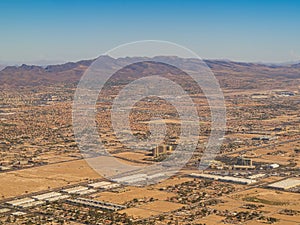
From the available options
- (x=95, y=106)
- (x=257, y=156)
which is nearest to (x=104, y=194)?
(x=257, y=156)

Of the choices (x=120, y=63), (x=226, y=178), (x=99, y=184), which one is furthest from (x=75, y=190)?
(x=120, y=63)

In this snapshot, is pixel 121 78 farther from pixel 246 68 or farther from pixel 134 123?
pixel 134 123

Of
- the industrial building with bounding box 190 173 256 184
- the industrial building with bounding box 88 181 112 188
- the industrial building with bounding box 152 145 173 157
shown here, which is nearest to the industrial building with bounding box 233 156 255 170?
the industrial building with bounding box 190 173 256 184

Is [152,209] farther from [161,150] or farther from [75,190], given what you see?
[161,150]

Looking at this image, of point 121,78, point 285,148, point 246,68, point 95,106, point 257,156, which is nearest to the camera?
point 257,156

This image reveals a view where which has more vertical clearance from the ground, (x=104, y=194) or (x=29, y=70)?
(x=29, y=70)

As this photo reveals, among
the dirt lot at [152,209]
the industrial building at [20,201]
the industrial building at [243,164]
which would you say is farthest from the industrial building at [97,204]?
the industrial building at [243,164]

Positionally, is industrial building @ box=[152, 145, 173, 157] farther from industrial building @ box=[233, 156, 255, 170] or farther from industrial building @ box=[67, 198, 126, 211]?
industrial building @ box=[67, 198, 126, 211]

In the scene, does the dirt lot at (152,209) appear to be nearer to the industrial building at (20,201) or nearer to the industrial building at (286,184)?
the industrial building at (20,201)
